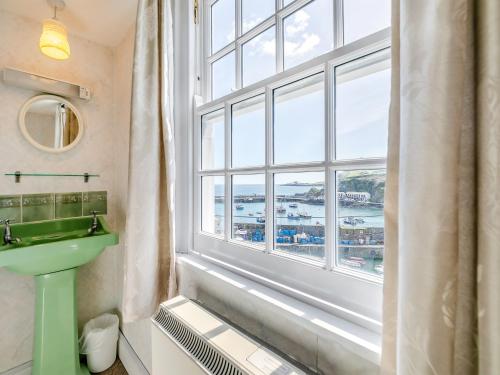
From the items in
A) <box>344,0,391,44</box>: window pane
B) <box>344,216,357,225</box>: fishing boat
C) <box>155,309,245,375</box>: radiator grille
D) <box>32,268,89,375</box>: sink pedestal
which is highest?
<box>344,0,391,44</box>: window pane

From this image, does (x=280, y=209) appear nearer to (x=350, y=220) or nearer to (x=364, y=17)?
(x=350, y=220)

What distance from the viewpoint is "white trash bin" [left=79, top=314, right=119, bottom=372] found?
151 cm

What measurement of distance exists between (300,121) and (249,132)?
0.26 m

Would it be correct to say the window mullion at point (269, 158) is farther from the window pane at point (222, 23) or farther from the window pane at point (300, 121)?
the window pane at point (222, 23)

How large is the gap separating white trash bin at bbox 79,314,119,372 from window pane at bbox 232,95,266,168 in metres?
1.49

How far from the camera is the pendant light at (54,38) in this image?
4.09 ft

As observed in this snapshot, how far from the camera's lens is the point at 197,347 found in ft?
2.34

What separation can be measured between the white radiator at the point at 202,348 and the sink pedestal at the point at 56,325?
0.90 m

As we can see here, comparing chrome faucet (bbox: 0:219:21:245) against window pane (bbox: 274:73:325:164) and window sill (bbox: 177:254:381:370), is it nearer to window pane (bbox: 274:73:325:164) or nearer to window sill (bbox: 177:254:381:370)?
window sill (bbox: 177:254:381:370)

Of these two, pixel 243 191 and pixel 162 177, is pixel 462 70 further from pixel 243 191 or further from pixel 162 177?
pixel 162 177

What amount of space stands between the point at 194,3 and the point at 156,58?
441 millimetres

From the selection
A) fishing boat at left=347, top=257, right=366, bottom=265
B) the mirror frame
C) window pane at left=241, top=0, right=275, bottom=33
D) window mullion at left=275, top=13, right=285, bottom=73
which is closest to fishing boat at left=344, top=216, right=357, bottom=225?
fishing boat at left=347, top=257, right=366, bottom=265

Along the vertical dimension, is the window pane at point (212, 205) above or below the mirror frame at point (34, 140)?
below

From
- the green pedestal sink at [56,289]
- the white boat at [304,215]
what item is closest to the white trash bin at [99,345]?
the green pedestal sink at [56,289]
